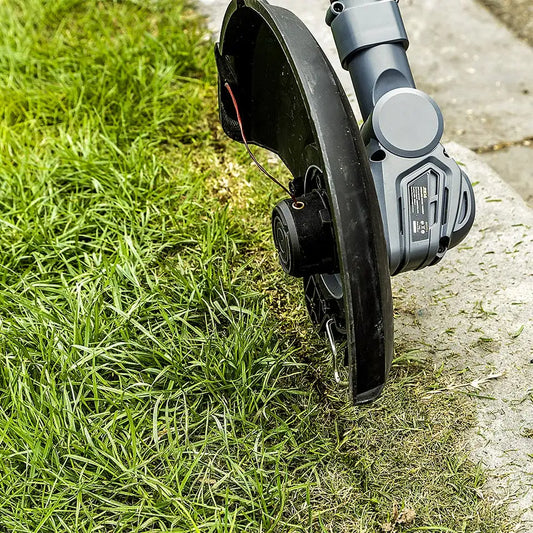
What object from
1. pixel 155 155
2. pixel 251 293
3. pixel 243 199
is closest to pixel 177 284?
pixel 251 293

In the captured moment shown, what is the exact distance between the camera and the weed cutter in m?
1.28

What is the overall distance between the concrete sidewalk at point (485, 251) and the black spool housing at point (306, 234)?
0.60m

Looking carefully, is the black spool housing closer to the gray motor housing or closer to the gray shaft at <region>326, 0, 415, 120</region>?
the gray motor housing

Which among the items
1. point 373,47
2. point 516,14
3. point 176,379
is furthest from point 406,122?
point 516,14

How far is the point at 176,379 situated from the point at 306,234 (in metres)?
0.60

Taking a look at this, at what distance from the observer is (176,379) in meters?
1.82

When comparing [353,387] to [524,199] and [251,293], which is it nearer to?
[251,293]

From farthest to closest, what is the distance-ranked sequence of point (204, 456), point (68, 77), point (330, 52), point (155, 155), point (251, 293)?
point (330, 52) → point (68, 77) → point (155, 155) → point (251, 293) → point (204, 456)

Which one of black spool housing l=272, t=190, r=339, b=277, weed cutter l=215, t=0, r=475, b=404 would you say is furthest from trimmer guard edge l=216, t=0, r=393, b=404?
black spool housing l=272, t=190, r=339, b=277

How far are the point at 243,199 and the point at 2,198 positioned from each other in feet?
2.68

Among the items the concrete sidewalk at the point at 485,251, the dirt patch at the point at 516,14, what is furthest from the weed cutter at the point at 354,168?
the dirt patch at the point at 516,14

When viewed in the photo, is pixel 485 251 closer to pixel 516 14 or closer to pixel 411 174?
pixel 411 174

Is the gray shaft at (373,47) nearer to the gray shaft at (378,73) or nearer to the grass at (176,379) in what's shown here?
the gray shaft at (378,73)

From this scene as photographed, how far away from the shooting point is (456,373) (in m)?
1.90
